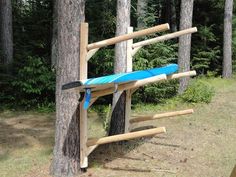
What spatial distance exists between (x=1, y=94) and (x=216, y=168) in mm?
6619

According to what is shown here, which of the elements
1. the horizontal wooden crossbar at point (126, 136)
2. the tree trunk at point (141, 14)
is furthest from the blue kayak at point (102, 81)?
the tree trunk at point (141, 14)

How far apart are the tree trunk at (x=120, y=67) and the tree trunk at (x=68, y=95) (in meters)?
1.44

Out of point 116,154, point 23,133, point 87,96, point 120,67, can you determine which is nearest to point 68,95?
point 87,96

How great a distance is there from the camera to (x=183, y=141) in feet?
20.9

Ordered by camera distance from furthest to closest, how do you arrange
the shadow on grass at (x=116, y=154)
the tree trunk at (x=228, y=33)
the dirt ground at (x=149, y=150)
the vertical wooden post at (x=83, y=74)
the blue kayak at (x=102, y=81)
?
the tree trunk at (x=228, y=33)
the shadow on grass at (x=116, y=154)
the dirt ground at (x=149, y=150)
the vertical wooden post at (x=83, y=74)
the blue kayak at (x=102, y=81)

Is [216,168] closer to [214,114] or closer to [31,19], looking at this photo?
[214,114]

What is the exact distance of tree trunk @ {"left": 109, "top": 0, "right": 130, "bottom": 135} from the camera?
6082 mm

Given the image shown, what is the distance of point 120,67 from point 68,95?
70.6 inches

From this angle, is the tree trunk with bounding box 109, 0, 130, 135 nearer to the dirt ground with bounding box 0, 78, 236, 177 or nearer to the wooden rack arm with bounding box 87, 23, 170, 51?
the dirt ground with bounding box 0, 78, 236, 177

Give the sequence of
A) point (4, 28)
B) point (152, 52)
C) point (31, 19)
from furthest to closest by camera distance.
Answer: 1. point (31, 19)
2. point (4, 28)
3. point (152, 52)

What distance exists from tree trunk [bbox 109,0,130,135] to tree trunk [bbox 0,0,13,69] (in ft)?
16.5

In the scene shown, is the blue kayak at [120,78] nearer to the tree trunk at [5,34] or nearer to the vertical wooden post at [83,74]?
the vertical wooden post at [83,74]

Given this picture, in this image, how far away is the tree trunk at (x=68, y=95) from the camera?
4.60m

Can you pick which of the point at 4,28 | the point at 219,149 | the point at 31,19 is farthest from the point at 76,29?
the point at 31,19
